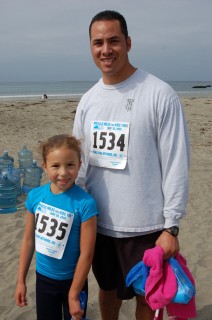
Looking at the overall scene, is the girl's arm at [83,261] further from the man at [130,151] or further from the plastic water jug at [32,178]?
the plastic water jug at [32,178]

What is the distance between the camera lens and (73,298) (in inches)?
84.0

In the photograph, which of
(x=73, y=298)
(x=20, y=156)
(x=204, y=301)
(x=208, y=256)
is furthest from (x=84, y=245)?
(x=20, y=156)

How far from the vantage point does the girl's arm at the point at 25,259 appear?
233 centimetres

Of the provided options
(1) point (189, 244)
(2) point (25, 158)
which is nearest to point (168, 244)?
(1) point (189, 244)

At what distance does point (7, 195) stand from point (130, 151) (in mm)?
3987

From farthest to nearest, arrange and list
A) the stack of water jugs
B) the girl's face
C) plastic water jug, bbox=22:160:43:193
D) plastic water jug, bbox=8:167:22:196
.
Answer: plastic water jug, bbox=22:160:43:193
plastic water jug, bbox=8:167:22:196
the stack of water jugs
the girl's face

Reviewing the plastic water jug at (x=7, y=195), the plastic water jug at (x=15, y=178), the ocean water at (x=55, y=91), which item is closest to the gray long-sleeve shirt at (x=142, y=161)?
the plastic water jug at (x=7, y=195)

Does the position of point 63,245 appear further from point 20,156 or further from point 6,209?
point 20,156

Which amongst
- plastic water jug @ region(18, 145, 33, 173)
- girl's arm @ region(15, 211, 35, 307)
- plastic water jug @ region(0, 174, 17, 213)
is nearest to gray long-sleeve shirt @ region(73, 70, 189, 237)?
girl's arm @ region(15, 211, 35, 307)

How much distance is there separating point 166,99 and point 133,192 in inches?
22.4

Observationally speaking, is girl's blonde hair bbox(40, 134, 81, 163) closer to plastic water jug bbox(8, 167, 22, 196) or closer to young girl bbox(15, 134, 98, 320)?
young girl bbox(15, 134, 98, 320)

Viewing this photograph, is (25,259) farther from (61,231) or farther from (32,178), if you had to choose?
(32,178)

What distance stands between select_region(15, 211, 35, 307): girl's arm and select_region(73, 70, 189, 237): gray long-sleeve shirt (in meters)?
0.43

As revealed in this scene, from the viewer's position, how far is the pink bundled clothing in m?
1.96
